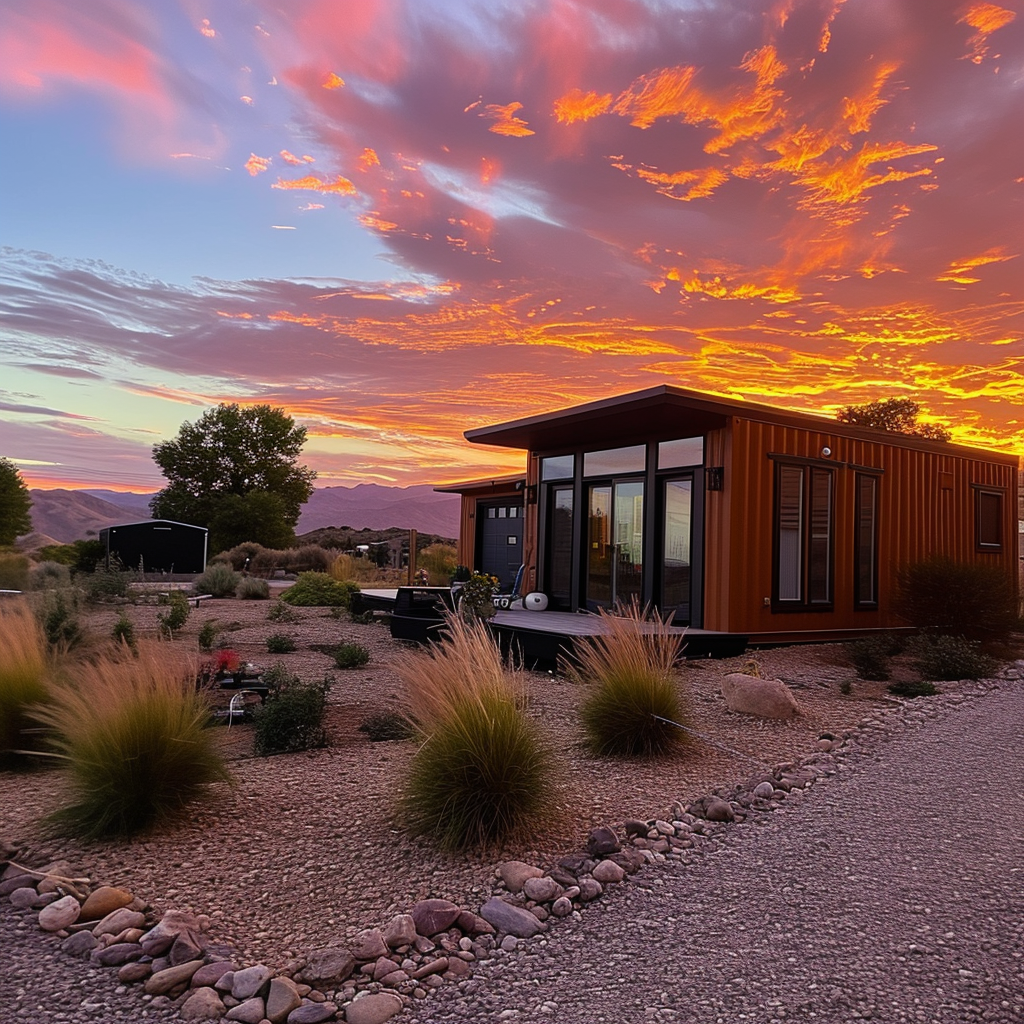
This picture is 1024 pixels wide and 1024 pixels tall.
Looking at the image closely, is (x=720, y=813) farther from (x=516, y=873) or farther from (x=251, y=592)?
(x=251, y=592)

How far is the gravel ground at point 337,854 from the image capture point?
2.45 metres

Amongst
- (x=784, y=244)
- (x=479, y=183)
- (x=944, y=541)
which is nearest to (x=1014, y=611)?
(x=944, y=541)

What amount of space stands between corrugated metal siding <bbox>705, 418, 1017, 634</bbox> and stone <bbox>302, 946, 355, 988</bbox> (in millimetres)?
7188

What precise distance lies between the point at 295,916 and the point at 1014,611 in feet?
30.9

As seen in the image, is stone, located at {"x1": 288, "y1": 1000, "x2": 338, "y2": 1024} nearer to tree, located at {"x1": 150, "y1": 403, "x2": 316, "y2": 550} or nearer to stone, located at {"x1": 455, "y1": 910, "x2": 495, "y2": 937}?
stone, located at {"x1": 455, "y1": 910, "x2": 495, "y2": 937}

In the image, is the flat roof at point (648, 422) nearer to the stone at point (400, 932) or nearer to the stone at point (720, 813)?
the stone at point (720, 813)

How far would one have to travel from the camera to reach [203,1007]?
2.20m

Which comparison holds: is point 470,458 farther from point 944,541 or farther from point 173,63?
point 173,63

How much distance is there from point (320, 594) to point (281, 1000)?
13.7 m

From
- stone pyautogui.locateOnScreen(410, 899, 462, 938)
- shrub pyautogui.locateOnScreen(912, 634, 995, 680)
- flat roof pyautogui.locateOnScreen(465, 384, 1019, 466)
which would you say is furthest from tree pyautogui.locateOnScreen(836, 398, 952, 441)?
stone pyautogui.locateOnScreen(410, 899, 462, 938)

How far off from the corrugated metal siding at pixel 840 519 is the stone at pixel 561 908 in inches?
260

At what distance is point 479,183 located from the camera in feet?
32.7

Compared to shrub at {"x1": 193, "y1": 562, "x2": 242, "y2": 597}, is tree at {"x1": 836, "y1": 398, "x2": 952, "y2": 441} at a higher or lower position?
higher

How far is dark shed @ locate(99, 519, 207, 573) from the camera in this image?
2098 cm
